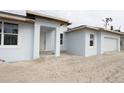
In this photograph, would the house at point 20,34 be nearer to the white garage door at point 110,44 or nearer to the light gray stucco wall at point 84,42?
the light gray stucco wall at point 84,42

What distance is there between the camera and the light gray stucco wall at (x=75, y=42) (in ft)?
57.0

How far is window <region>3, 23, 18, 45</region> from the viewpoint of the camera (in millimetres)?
11077

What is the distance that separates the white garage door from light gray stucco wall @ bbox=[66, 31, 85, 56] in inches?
A: 182

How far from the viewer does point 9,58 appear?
1127 centimetres

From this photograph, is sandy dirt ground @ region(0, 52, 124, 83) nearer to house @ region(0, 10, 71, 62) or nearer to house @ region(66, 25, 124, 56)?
house @ region(0, 10, 71, 62)

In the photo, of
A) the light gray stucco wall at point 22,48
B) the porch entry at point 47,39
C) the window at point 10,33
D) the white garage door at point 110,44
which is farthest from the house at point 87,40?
the window at point 10,33

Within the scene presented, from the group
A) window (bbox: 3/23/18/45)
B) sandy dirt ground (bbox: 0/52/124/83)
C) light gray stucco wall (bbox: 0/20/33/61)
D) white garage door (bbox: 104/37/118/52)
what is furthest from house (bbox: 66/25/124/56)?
window (bbox: 3/23/18/45)

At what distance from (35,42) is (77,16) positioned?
1498 cm

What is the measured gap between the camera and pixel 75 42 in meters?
18.5

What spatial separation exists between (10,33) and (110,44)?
596 inches

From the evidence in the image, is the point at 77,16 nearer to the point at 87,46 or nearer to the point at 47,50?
the point at 87,46

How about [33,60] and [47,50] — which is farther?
[47,50]

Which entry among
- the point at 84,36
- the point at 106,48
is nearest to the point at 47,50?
the point at 84,36

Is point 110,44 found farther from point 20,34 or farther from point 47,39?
point 20,34
